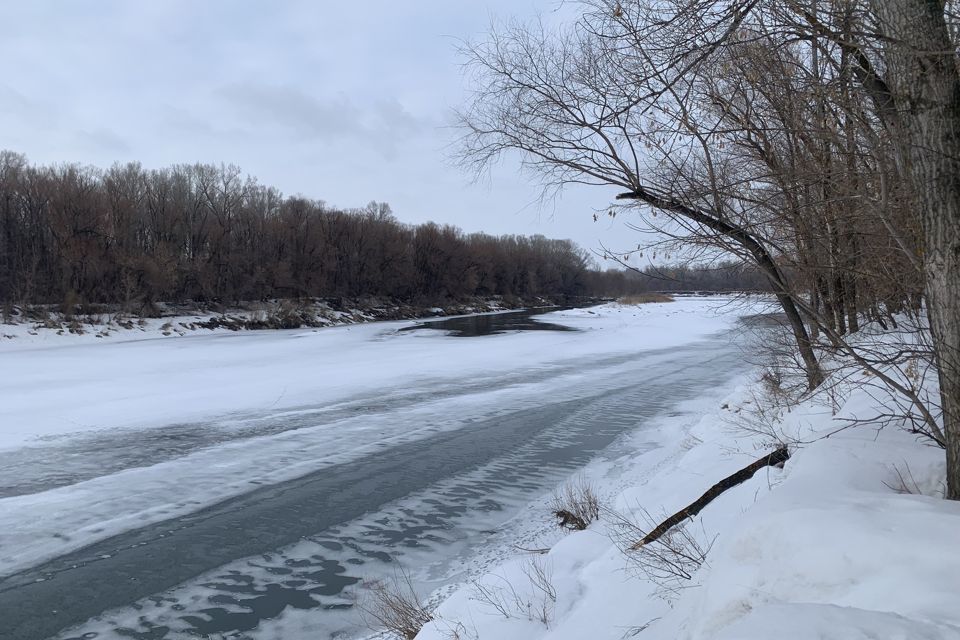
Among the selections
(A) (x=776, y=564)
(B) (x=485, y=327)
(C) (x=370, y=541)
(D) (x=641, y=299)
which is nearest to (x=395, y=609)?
(C) (x=370, y=541)

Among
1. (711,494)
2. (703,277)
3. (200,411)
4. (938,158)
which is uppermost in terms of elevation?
(938,158)

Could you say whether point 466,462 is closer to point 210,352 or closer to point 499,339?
point 210,352

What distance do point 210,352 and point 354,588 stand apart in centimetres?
2245

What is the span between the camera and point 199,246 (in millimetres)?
52312

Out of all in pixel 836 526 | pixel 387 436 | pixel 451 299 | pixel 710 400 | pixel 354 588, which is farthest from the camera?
pixel 451 299

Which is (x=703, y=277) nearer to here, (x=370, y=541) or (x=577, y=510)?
(x=577, y=510)

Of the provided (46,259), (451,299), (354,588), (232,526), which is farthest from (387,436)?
(451,299)

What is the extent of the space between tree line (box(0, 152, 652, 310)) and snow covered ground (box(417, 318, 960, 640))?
99.9 ft

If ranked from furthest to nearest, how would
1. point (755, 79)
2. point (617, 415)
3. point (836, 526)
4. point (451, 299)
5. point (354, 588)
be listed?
1. point (451, 299)
2. point (617, 415)
3. point (354, 588)
4. point (755, 79)
5. point (836, 526)

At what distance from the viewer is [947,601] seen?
2.39 m

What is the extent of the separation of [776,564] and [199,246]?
55916 mm

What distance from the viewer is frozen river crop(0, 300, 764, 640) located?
19.6 feet

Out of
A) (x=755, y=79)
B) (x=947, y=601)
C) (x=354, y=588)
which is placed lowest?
(x=354, y=588)

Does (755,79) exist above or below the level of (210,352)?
above
